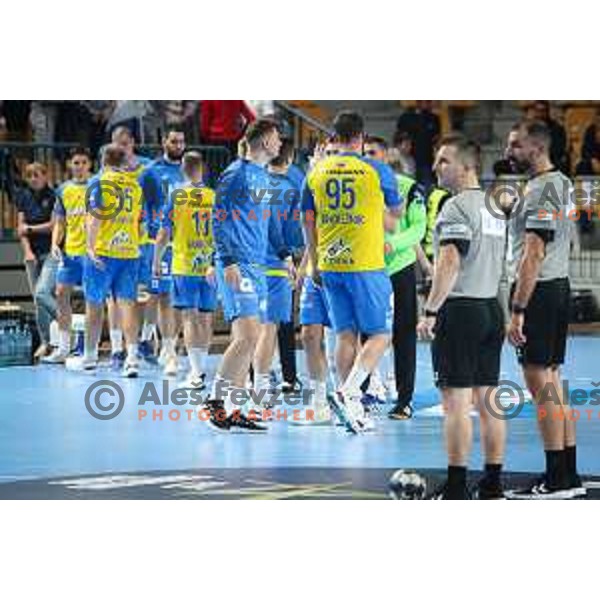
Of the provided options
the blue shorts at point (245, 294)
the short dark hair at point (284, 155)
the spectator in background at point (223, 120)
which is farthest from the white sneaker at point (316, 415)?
the spectator in background at point (223, 120)

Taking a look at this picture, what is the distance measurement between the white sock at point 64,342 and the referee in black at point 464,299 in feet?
8.72

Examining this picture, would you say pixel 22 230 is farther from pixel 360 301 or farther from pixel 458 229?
pixel 458 229

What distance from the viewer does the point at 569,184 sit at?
8.30 m

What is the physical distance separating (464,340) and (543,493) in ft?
3.14

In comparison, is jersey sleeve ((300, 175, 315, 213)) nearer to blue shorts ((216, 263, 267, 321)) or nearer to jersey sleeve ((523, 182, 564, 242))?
blue shorts ((216, 263, 267, 321))

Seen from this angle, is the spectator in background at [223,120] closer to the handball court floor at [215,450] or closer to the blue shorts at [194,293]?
the blue shorts at [194,293]

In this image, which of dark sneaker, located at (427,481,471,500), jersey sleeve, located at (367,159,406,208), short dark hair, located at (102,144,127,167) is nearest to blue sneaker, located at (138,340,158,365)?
short dark hair, located at (102,144,127,167)

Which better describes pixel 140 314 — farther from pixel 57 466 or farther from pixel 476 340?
pixel 476 340

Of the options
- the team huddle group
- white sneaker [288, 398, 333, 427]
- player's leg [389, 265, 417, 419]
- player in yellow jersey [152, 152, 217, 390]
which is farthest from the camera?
player in yellow jersey [152, 152, 217, 390]

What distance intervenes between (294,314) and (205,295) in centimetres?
79

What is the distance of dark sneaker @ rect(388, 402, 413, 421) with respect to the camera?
9656mm

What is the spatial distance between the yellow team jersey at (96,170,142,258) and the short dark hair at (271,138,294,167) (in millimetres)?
747

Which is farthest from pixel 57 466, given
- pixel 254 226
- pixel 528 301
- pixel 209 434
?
pixel 528 301

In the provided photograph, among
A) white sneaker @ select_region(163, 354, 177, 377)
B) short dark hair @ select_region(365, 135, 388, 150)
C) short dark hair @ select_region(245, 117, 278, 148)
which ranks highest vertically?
short dark hair @ select_region(245, 117, 278, 148)
